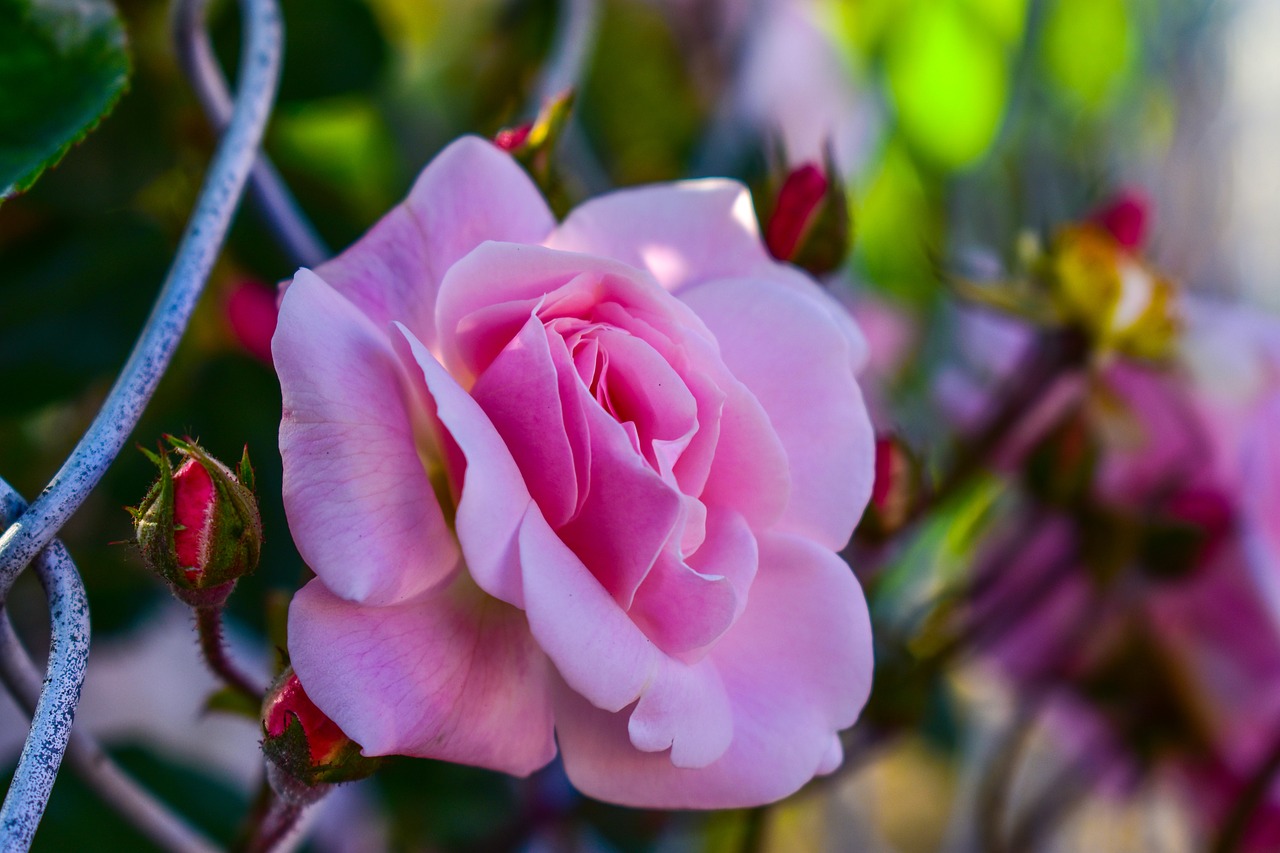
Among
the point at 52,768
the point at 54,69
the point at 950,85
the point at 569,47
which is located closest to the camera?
the point at 52,768

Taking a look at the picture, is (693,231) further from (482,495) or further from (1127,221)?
(1127,221)

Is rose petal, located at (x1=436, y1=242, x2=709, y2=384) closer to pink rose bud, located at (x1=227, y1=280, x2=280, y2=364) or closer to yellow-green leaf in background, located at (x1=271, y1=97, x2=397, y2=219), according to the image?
pink rose bud, located at (x1=227, y1=280, x2=280, y2=364)

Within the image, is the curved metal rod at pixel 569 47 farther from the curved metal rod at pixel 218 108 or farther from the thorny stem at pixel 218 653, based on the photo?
the thorny stem at pixel 218 653

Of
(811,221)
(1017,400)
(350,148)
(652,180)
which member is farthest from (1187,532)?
(350,148)

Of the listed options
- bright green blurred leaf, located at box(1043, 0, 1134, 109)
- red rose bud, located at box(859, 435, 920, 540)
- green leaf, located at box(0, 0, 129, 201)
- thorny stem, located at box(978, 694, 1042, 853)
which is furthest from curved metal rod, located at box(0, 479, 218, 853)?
bright green blurred leaf, located at box(1043, 0, 1134, 109)

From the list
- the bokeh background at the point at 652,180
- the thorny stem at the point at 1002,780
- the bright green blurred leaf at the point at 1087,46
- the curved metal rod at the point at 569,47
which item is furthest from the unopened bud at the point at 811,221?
the bright green blurred leaf at the point at 1087,46

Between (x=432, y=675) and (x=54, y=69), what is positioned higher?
(x=54, y=69)
